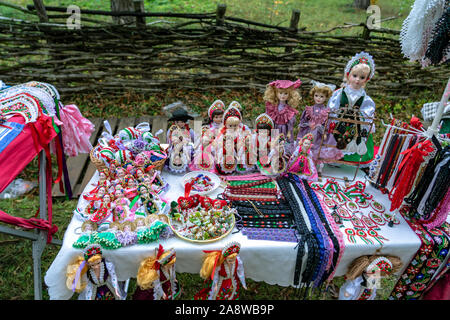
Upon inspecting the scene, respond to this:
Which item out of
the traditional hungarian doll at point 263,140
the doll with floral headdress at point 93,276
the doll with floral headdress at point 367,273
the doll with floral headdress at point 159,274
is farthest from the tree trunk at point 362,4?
the doll with floral headdress at point 93,276

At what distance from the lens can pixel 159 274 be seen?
1756mm

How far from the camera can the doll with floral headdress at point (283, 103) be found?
8.11 feet

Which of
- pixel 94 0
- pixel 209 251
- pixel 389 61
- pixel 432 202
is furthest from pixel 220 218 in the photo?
pixel 94 0

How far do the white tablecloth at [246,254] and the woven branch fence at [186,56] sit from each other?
3328 millimetres

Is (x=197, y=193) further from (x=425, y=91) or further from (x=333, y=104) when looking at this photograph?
(x=425, y=91)

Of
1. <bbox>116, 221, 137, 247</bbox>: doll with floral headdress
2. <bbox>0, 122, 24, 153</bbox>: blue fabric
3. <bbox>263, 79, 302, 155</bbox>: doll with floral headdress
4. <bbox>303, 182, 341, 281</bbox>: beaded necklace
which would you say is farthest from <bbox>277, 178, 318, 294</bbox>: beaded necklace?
<bbox>0, 122, 24, 153</bbox>: blue fabric

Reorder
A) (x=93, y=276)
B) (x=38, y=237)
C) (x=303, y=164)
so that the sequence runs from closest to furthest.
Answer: (x=93, y=276) → (x=38, y=237) → (x=303, y=164)

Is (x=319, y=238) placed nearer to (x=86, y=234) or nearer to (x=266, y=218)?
(x=266, y=218)

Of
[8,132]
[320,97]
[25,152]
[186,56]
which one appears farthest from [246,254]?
[186,56]

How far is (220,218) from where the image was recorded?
1901 mm

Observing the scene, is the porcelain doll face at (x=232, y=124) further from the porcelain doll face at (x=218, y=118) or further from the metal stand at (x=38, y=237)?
the metal stand at (x=38, y=237)

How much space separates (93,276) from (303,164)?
161 cm
